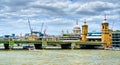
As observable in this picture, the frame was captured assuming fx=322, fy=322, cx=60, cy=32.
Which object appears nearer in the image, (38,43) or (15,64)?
(15,64)

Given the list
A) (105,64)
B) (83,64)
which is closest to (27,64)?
(83,64)

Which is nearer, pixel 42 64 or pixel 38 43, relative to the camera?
pixel 42 64

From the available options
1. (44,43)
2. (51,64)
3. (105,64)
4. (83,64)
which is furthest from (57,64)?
(44,43)

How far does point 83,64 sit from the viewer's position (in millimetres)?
73562

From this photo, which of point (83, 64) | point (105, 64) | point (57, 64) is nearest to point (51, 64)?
point (57, 64)

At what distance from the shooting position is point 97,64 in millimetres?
73500

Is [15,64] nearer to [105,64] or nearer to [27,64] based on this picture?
[27,64]

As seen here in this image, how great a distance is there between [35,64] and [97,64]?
14122 millimetres

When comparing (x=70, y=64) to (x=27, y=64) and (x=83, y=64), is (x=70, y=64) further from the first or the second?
(x=27, y=64)

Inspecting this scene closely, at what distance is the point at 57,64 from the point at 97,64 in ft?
30.0

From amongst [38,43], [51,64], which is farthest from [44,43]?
[51,64]

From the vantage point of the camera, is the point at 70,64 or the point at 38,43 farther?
the point at 38,43

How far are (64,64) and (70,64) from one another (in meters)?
1.48

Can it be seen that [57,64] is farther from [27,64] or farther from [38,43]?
[38,43]
